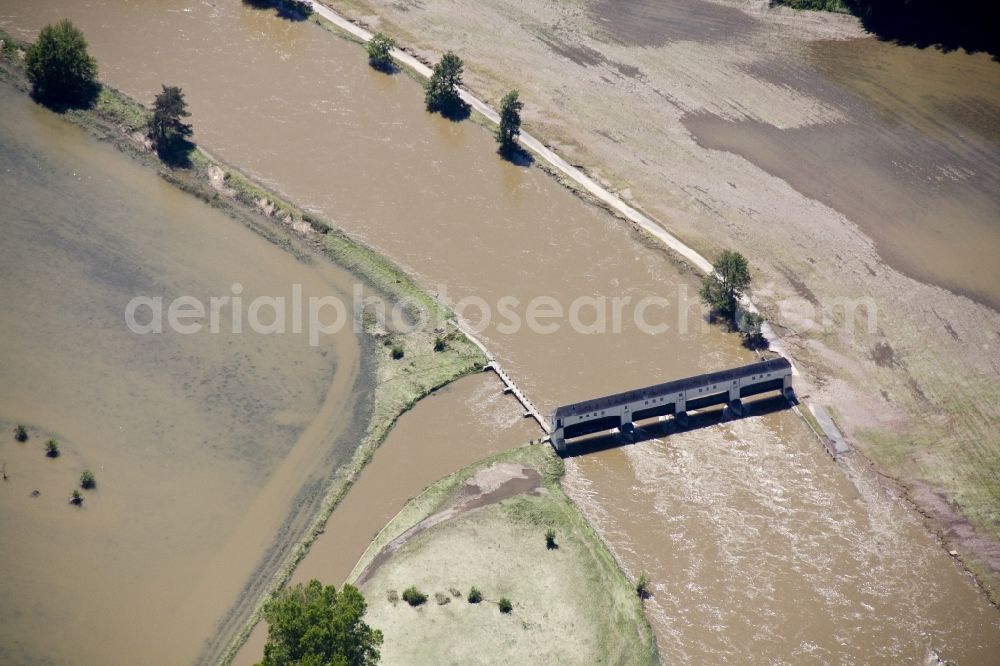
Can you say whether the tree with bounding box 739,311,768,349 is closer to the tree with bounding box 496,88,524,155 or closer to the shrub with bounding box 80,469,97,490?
the tree with bounding box 496,88,524,155

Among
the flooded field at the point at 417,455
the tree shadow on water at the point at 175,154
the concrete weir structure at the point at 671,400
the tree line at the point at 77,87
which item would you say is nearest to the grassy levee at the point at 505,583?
the flooded field at the point at 417,455

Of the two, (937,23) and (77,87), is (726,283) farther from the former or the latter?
(77,87)

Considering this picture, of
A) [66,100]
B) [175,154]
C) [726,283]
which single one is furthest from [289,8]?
[726,283]

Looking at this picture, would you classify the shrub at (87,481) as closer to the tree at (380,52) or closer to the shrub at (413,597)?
the shrub at (413,597)

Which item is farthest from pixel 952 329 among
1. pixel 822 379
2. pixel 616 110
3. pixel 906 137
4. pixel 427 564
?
pixel 427 564

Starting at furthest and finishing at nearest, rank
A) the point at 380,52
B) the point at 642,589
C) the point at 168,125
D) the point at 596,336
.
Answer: the point at 380,52 < the point at 168,125 < the point at 596,336 < the point at 642,589

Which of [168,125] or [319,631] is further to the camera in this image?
[168,125]
